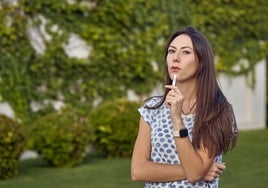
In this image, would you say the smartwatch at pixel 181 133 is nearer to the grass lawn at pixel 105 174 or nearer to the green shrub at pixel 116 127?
the grass lawn at pixel 105 174

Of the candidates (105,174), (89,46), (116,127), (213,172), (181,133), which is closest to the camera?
(181,133)

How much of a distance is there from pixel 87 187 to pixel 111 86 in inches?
149

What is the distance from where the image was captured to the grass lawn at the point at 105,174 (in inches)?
300

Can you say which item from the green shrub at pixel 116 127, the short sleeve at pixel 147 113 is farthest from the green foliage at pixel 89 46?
the short sleeve at pixel 147 113

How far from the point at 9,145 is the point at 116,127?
2.28m

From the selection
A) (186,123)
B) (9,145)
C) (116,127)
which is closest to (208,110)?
(186,123)

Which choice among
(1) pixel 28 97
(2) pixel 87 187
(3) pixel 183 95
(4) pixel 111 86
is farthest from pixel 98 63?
(3) pixel 183 95

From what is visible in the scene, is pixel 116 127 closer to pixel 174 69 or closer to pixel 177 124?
pixel 174 69

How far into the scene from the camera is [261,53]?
1438 cm

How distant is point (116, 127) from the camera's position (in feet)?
31.8

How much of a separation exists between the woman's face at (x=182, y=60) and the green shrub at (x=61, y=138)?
5.94m

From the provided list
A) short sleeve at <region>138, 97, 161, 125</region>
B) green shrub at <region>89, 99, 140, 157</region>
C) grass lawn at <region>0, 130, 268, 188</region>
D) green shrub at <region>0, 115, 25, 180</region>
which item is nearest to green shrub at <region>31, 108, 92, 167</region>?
grass lawn at <region>0, 130, 268, 188</region>

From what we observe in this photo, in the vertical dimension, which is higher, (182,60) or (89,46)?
(89,46)

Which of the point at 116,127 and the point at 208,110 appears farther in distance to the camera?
the point at 116,127
